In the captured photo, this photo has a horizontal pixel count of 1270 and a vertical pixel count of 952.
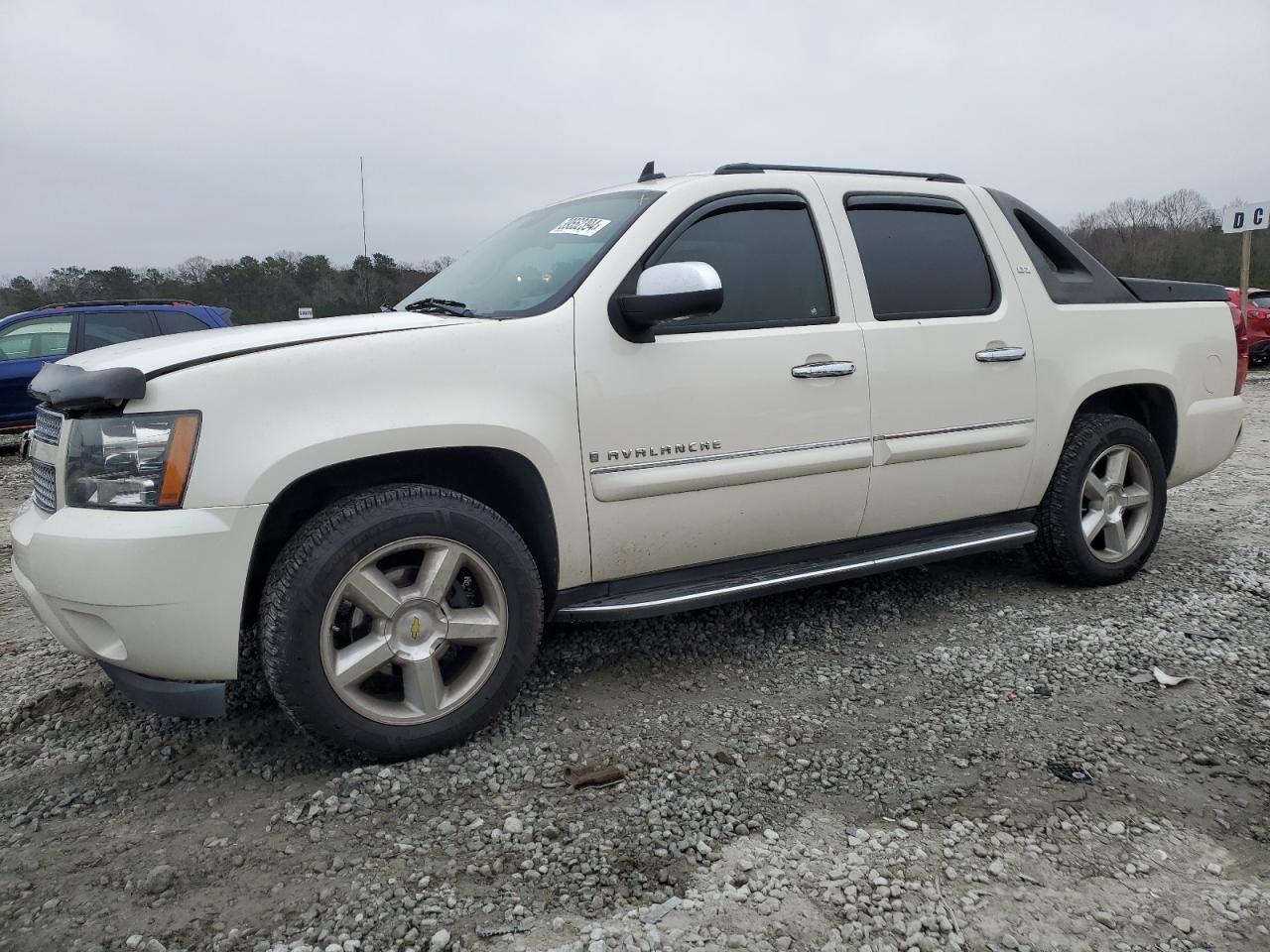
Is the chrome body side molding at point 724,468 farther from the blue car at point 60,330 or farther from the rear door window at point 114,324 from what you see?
the rear door window at point 114,324

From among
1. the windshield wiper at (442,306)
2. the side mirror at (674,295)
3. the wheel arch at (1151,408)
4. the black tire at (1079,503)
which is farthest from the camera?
the wheel arch at (1151,408)

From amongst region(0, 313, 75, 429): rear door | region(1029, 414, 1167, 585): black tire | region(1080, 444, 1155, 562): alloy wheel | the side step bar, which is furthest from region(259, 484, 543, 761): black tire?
region(0, 313, 75, 429): rear door

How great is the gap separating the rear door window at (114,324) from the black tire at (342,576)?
28.4 feet

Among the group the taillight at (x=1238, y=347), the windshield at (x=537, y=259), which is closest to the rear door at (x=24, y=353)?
the windshield at (x=537, y=259)

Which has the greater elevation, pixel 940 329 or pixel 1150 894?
pixel 940 329

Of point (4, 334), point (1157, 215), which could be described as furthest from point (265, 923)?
point (1157, 215)

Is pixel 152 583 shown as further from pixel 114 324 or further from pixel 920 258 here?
pixel 114 324

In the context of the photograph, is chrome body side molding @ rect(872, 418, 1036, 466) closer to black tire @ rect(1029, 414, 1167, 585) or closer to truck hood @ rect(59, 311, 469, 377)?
black tire @ rect(1029, 414, 1167, 585)

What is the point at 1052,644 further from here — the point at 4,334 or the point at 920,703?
the point at 4,334

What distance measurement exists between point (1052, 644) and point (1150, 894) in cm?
158

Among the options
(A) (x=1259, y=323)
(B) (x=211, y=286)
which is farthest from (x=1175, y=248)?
(B) (x=211, y=286)

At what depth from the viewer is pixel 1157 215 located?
3231cm

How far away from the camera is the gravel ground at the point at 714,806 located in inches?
79.2

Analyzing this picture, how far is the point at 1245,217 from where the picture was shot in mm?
14219
